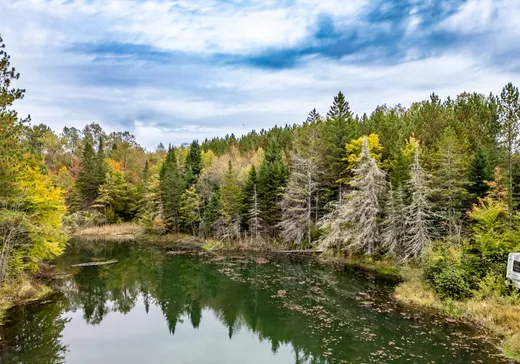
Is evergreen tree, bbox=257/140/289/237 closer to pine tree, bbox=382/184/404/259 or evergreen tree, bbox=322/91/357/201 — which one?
evergreen tree, bbox=322/91/357/201

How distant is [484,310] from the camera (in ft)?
70.9

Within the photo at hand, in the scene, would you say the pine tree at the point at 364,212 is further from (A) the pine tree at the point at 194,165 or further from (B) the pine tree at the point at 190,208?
(A) the pine tree at the point at 194,165

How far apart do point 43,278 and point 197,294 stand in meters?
14.3

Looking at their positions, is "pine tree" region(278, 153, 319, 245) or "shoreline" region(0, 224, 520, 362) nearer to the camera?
"shoreline" region(0, 224, 520, 362)

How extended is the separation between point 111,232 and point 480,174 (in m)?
62.2

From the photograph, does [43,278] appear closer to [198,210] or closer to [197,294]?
[197,294]

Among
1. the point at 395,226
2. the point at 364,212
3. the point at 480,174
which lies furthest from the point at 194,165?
the point at 480,174

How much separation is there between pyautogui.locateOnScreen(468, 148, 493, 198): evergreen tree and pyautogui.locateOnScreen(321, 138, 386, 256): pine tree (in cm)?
831

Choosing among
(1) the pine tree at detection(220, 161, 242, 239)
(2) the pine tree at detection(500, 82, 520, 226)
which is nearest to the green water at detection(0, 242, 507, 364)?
(2) the pine tree at detection(500, 82, 520, 226)

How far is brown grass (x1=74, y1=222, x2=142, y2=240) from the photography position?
221ft

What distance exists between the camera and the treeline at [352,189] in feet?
85.4

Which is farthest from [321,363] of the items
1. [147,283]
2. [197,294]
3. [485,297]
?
[147,283]

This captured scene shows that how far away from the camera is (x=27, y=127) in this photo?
59.9 feet

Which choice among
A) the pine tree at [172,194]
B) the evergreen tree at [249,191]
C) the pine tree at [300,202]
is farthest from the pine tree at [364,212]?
the pine tree at [172,194]
